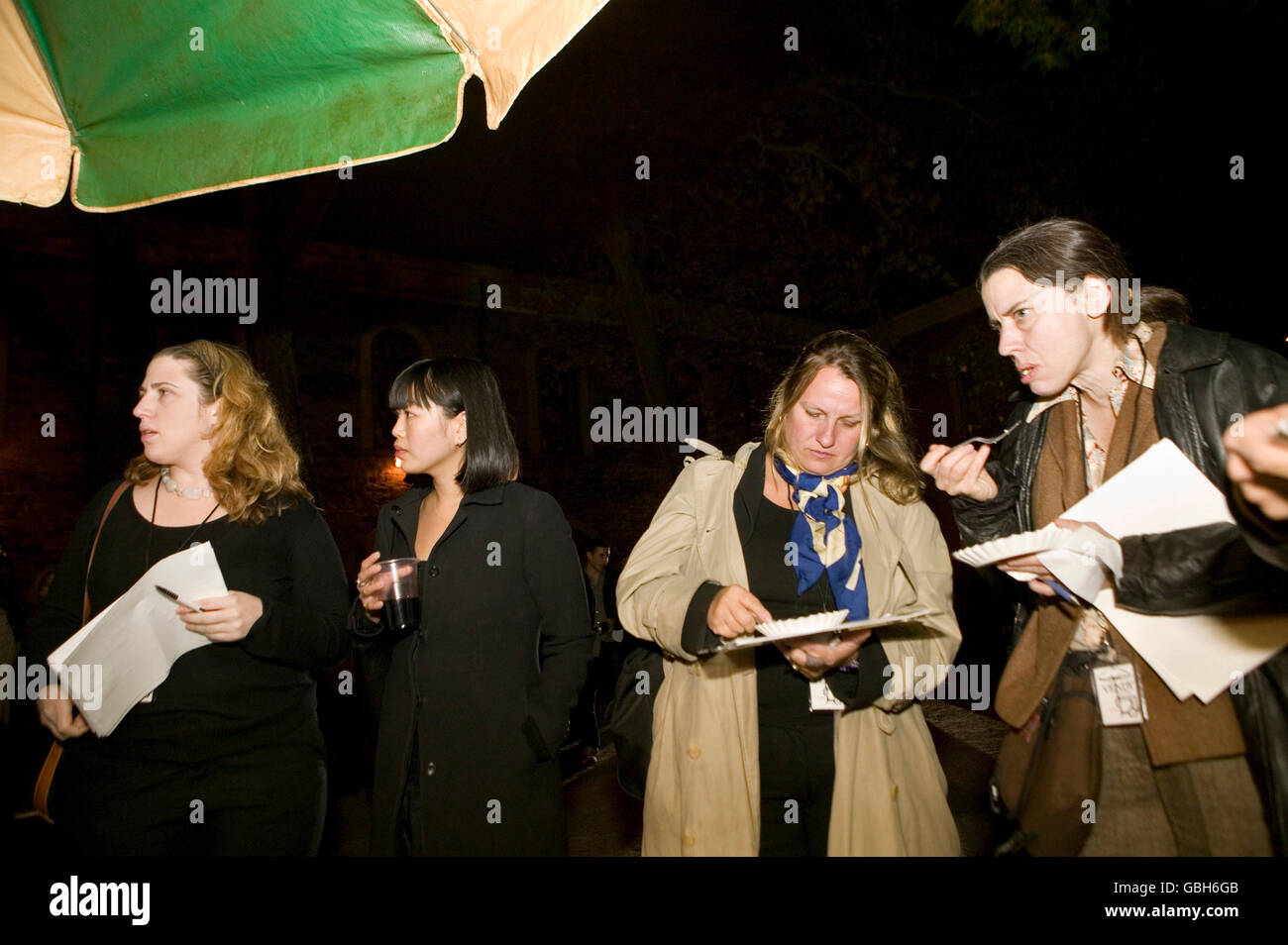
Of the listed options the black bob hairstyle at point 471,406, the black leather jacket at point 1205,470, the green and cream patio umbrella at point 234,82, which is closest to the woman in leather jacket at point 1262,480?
the black leather jacket at point 1205,470

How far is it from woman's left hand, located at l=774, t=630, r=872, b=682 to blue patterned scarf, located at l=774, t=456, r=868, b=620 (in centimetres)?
21

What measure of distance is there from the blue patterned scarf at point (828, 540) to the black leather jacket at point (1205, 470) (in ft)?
2.59

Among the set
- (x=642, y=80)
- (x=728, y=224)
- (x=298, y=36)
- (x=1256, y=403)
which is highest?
(x=642, y=80)

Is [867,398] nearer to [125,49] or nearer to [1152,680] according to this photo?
[1152,680]

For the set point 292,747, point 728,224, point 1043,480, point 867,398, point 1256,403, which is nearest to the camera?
point 1256,403

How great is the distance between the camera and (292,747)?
2.39m

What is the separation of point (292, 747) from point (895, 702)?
6.43 ft

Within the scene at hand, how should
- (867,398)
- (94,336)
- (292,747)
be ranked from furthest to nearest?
(94,336) < (867,398) < (292,747)

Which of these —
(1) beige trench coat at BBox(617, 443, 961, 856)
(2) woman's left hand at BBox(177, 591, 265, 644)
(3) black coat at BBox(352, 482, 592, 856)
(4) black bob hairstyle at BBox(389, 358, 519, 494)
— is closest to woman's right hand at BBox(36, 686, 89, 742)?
(2) woman's left hand at BBox(177, 591, 265, 644)

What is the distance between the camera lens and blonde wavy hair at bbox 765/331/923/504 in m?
2.61

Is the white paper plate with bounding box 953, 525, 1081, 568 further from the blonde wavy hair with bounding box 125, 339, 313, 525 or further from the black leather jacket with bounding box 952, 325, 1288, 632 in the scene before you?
the blonde wavy hair with bounding box 125, 339, 313, 525

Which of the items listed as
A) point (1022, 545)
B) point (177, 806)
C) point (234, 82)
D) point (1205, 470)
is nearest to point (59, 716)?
point (177, 806)

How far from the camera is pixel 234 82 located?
200 cm
